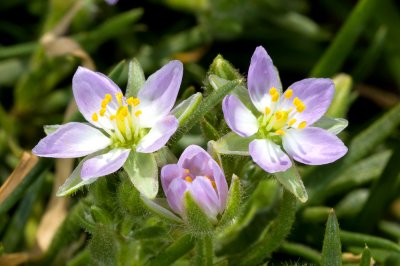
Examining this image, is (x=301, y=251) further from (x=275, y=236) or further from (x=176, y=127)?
(x=176, y=127)

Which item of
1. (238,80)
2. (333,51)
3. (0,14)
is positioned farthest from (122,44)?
(238,80)

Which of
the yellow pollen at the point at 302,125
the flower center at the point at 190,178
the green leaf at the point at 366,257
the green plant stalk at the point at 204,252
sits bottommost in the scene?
the green plant stalk at the point at 204,252

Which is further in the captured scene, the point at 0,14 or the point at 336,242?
the point at 0,14

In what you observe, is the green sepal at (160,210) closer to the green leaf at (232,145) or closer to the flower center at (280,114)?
the green leaf at (232,145)

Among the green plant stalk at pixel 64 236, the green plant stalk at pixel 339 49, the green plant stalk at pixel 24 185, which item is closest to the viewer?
the green plant stalk at pixel 24 185

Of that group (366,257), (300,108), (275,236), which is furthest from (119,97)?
(366,257)

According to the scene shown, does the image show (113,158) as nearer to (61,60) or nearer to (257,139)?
(257,139)

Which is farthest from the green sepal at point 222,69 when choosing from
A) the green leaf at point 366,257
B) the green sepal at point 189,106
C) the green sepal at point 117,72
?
the green leaf at point 366,257
